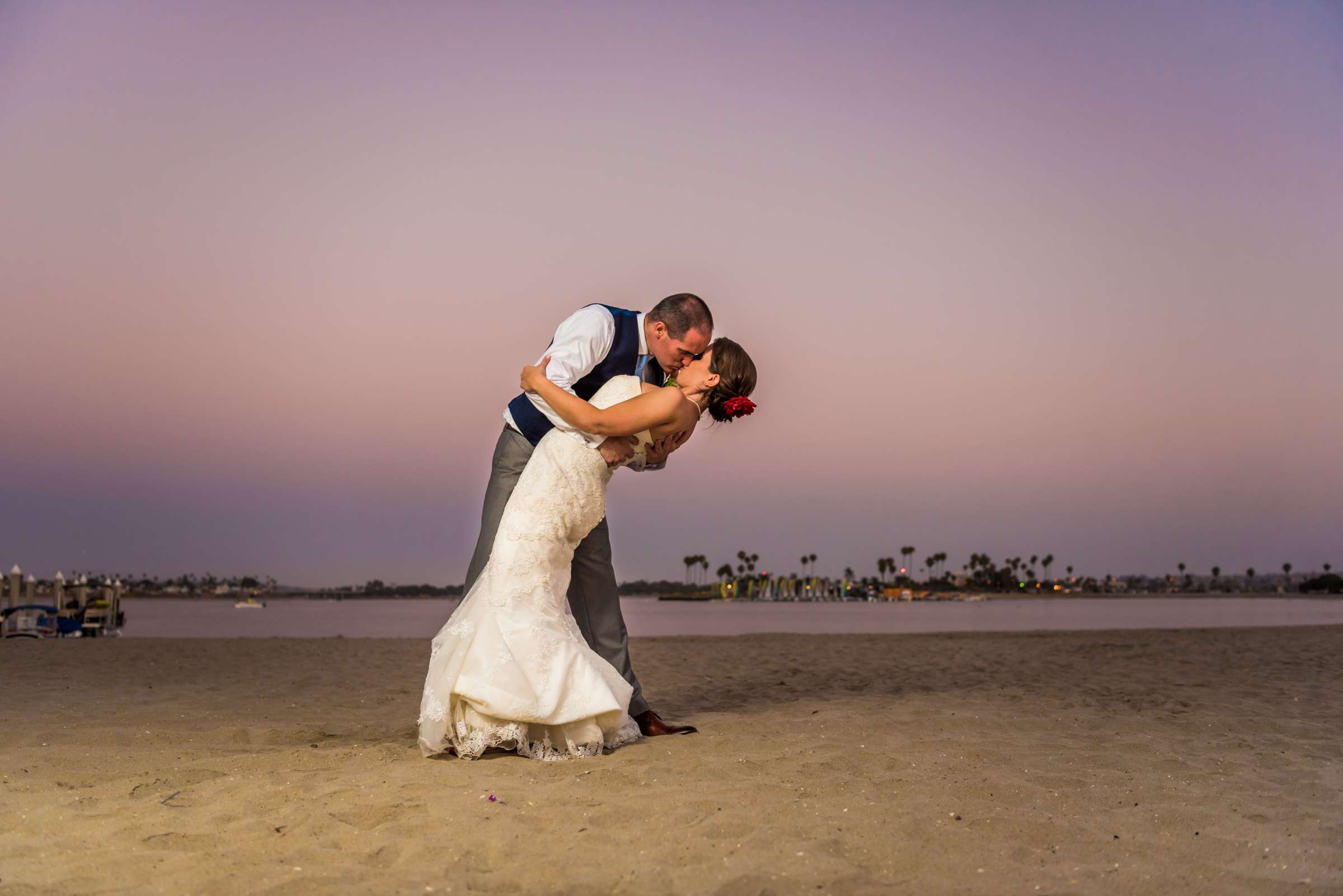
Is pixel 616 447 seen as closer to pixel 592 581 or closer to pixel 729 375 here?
pixel 729 375

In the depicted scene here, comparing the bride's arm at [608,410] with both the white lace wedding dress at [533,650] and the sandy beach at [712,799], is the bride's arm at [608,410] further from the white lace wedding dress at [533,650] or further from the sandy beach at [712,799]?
the sandy beach at [712,799]

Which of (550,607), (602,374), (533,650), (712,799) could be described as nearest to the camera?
(712,799)

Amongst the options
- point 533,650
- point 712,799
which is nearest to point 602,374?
point 533,650

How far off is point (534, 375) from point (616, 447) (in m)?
0.56

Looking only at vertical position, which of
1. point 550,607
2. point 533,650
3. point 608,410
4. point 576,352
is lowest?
point 533,650

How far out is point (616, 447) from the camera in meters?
4.98

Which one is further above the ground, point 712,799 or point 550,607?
point 550,607

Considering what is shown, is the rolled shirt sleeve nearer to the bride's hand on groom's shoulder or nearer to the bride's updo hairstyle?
the bride's hand on groom's shoulder

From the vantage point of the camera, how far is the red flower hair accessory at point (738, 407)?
4.95 meters

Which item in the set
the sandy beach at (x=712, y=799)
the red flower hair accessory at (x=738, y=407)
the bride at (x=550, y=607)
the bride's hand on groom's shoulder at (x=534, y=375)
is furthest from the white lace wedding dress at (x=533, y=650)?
the red flower hair accessory at (x=738, y=407)

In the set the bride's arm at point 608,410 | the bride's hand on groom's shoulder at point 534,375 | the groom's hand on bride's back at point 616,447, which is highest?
the bride's hand on groom's shoulder at point 534,375

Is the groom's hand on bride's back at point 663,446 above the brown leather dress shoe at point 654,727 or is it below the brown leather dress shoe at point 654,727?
above

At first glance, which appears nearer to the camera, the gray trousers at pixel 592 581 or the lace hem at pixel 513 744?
the lace hem at pixel 513 744

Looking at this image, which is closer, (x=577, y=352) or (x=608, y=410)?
(x=608, y=410)
